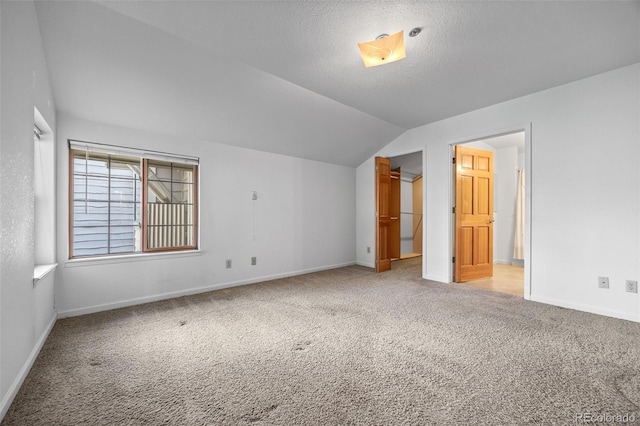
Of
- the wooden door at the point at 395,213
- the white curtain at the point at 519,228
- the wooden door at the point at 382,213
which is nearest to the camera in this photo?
the wooden door at the point at 382,213

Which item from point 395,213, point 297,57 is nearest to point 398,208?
point 395,213

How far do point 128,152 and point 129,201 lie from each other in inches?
22.9

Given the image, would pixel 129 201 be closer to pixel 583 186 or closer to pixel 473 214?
pixel 473 214

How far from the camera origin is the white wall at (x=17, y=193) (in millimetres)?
1553

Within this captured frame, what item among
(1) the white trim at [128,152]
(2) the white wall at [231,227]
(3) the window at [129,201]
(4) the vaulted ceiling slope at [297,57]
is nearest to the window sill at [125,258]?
(2) the white wall at [231,227]

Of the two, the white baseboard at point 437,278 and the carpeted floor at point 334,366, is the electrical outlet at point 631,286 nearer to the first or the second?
the carpeted floor at point 334,366

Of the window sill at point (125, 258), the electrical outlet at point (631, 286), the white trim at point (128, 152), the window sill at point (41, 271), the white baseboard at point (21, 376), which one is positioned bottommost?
the white baseboard at point (21, 376)

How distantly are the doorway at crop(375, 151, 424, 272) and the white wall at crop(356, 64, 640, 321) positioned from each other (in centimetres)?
193

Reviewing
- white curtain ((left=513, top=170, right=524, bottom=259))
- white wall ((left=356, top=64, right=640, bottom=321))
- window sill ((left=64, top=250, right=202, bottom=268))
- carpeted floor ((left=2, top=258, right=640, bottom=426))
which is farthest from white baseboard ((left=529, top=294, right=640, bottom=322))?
window sill ((left=64, top=250, right=202, bottom=268))

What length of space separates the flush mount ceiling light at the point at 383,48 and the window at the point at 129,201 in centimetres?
262

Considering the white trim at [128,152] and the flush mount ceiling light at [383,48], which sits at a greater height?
the flush mount ceiling light at [383,48]

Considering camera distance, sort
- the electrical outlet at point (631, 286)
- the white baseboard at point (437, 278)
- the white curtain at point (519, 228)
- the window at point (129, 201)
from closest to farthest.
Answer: the electrical outlet at point (631, 286)
the window at point (129, 201)
the white baseboard at point (437, 278)
the white curtain at point (519, 228)

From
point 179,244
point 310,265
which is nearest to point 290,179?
point 310,265

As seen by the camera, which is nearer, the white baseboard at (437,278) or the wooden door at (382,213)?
the white baseboard at (437,278)
